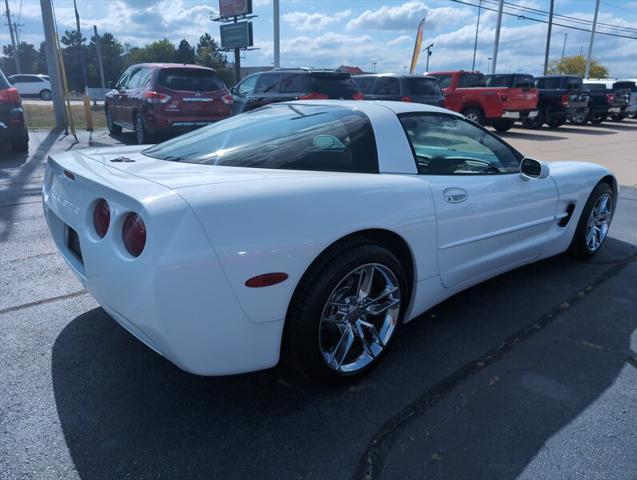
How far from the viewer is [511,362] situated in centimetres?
278

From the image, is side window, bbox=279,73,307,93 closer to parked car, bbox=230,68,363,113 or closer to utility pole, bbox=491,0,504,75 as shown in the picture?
parked car, bbox=230,68,363,113

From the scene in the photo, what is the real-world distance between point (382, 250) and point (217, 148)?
1097 mm

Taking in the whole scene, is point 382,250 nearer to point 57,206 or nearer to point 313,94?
point 57,206

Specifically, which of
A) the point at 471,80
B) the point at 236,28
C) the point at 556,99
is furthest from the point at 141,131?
the point at 236,28

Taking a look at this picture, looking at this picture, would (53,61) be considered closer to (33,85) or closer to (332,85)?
(332,85)

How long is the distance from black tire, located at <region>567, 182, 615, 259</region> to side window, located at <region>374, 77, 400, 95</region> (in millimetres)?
9390

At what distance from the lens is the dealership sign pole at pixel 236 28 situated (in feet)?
87.2

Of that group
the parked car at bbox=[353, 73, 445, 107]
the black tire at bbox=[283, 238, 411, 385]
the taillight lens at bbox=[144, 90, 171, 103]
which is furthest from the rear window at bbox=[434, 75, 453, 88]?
the black tire at bbox=[283, 238, 411, 385]

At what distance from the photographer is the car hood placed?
2.18m

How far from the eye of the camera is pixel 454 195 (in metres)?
2.84

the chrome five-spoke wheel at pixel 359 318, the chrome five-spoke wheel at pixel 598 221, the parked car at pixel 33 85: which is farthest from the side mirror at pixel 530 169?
the parked car at pixel 33 85

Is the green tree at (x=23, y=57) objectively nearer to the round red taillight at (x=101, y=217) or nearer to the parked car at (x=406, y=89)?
the parked car at (x=406, y=89)

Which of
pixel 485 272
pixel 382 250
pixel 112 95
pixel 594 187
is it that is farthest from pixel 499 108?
pixel 382 250

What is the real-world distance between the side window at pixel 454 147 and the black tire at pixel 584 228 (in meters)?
0.99
